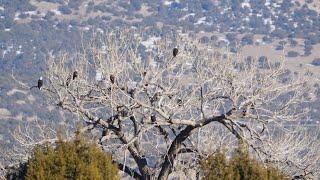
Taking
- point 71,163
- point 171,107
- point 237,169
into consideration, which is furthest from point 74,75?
point 237,169

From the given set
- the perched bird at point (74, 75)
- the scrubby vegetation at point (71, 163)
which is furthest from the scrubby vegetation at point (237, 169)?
the perched bird at point (74, 75)

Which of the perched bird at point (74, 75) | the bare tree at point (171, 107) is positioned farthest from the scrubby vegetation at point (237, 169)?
the perched bird at point (74, 75)

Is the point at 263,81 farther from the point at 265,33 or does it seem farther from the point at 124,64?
the point at 265,33

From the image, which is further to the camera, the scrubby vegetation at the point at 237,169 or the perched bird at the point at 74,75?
the perched bird at the point at 74,75

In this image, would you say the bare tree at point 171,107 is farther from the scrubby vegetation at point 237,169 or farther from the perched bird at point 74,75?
the scrubby vegetation at point 237,169

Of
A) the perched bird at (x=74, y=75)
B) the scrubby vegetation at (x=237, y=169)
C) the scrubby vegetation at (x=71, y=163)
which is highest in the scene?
the scrubby vegetation at (x=237, y=169)

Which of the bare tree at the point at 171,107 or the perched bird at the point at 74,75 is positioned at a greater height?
the perched bird at the point at 74,75

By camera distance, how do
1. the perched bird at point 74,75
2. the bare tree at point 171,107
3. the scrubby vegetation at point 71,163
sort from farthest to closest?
1. the perched bird at point 74,75
2. the bare tree at point 171,107
3. the scrubby vegetation at point 71,163

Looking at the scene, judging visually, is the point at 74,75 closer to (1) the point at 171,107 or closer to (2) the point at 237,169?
(1) the point at 171,107

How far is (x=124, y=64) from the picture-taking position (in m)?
21.6

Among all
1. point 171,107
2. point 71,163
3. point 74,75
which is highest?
point 74,75

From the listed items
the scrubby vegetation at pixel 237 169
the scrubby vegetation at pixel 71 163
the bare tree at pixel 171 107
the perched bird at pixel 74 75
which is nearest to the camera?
the scrubby vegetation at pixel 237 169

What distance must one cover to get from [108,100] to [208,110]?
2.33 m

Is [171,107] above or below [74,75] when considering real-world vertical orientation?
below
